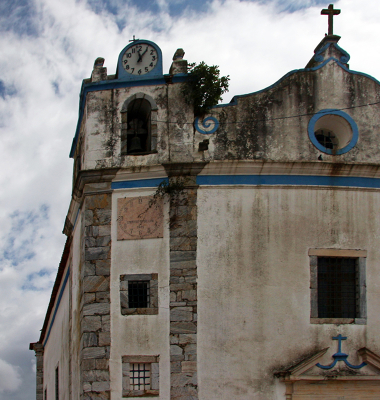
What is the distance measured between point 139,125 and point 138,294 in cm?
→ 407

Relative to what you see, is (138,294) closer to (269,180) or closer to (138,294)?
(138,294)

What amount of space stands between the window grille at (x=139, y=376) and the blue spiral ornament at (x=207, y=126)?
5.24 meters

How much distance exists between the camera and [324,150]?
16.2 m

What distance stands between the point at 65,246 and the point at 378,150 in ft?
29.6

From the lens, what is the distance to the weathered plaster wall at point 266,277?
15000mm

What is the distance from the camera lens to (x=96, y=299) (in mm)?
15500

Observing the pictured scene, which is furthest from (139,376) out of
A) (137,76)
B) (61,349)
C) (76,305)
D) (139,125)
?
(137,76)

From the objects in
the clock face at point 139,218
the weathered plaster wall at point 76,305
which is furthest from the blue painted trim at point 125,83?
the weathered plaster wall at point 76,305

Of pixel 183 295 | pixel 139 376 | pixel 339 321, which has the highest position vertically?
pixel 183 295

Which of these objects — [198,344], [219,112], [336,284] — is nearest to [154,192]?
[219,112]

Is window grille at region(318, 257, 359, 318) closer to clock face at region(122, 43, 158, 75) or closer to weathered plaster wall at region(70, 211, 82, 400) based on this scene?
weathered plaster wall at region(70, 211, 82, 400)

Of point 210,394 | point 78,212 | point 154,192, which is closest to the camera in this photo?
point 210,394

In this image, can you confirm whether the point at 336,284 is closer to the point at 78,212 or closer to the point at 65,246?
the point at 78,212

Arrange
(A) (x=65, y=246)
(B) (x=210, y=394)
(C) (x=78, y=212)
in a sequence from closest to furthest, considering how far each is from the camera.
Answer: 1. (B) (x=210, y=394)
2. (C) (x=78, y=212)
3. (A) (x=65, y=246)
